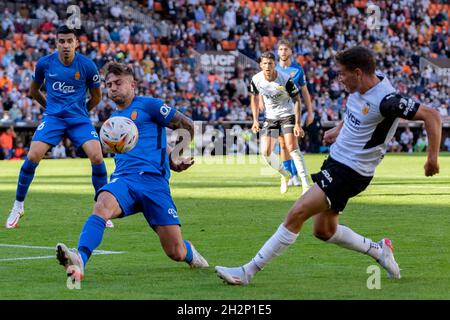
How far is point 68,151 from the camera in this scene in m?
38.1

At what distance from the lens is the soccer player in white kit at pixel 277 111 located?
1964 cm

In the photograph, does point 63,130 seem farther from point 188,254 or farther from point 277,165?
point 277,165

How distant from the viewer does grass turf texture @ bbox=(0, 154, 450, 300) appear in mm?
8531

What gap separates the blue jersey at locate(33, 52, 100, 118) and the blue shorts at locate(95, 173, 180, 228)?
472 cm

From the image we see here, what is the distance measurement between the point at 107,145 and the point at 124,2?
37880mm

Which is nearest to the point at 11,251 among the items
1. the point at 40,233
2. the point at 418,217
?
the point at 40,233

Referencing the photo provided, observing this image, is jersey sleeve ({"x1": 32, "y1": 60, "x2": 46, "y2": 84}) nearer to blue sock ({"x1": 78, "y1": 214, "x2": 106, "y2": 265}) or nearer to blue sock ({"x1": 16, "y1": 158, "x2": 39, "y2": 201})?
blue sock ({"x1": 16, "y1": 158, "x2": 39, "y2": 201})

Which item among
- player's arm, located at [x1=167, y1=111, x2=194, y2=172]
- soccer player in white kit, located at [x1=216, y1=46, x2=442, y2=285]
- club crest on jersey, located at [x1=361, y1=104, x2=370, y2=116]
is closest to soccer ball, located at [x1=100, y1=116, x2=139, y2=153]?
player's arm, located at [x1=167, y1=111, x2=194, y2=172]

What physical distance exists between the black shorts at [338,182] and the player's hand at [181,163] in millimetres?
1214

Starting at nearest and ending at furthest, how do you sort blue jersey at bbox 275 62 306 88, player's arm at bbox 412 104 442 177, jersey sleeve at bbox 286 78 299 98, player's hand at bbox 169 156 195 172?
player's arm at bbox 412 104 442 177 → player's hand at bbox 169 156 195 172 → jersey sleeve at bbox 286 78 299 98 → blue jersey at bbox 275 62 306 88

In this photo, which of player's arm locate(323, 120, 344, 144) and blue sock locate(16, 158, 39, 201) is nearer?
player's arm locate(323, 120, 344, 144)
